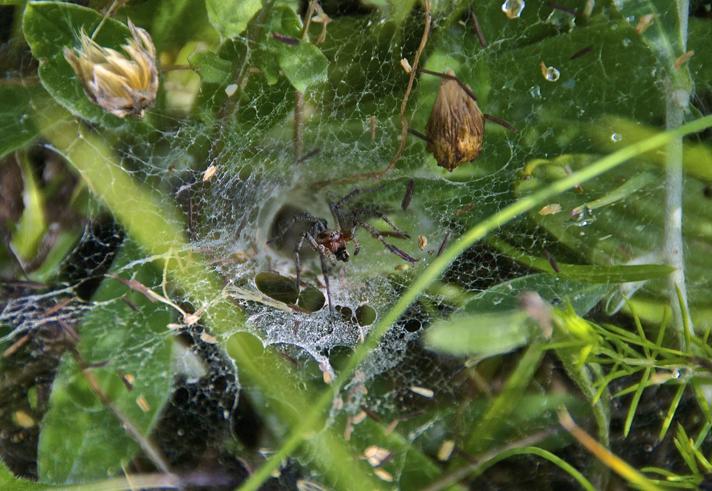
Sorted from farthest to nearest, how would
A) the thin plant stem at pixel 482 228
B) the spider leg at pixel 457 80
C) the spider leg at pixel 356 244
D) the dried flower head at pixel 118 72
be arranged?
the spider leg at pixel 356 244, the spider leg at pixel 457 80, the dried flower head at pixel 118 72, the thin plant stem at pixel 482 228

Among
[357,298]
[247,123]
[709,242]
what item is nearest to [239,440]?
[357,298]

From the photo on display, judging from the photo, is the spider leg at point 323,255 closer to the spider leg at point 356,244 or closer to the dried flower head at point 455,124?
the spider leg at point 356,244

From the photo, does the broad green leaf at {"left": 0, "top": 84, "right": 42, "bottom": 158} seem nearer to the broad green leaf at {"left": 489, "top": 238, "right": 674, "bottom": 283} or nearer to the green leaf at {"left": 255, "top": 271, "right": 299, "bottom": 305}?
the green leaf at {"left": 255, "top": 271, "right": 299, "bottom": 305}

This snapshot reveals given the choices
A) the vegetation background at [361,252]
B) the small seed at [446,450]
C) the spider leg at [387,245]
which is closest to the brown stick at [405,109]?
the vegetation background at [361,252]

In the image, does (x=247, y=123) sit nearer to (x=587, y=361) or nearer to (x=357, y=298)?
(x=357, y=298)

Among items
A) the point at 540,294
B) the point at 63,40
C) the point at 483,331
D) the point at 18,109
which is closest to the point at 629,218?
the point at 540,294

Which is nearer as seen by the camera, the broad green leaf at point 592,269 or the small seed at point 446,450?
the broad green leaf at point 592,269

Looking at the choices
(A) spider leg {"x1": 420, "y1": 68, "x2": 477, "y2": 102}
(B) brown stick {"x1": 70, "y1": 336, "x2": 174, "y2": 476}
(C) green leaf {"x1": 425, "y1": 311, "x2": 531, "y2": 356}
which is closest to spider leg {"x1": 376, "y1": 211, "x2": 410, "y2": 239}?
(C) green leaf {"x1": 425, "y1": 311, "x2": 531, "y2": 356}
